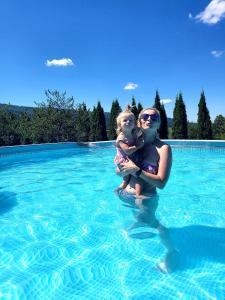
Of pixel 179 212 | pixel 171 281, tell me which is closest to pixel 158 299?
pixel 171 281

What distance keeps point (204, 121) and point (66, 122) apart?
39.2ft

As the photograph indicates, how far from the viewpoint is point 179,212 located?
5.04 meters

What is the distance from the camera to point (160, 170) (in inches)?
109

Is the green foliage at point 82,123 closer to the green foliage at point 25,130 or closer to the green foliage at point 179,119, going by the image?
the green foliage at point 25,130

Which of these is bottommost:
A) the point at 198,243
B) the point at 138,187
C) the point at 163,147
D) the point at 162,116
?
the point at 198,243

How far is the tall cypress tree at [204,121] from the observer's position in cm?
2416

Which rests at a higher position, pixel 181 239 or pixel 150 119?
pixel 150 119

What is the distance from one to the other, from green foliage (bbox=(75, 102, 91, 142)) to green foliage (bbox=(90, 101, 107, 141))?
49 cm

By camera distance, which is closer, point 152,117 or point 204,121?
point 152,117

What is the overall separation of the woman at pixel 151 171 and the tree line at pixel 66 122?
17615 mm

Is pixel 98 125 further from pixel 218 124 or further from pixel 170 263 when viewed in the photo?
pixel 170 263

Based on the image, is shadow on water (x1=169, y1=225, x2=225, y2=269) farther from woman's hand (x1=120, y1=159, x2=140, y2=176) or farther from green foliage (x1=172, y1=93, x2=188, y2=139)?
green foliage (x1=172, y1=93, x2=188, y2=139)

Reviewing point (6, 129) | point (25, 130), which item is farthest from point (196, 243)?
point (25, 130)

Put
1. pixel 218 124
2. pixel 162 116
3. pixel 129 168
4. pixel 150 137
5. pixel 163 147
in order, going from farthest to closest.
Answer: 1. pixel 218 124
2. pixel 162 116
3. pixel 150 137
4. pixel 163 147
5. pixel 129 168
